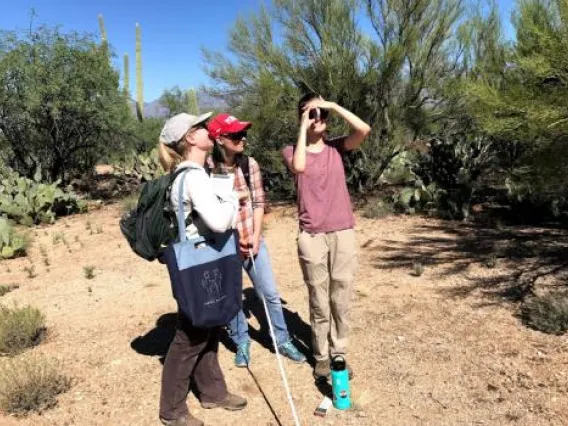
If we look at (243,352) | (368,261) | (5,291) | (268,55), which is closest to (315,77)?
(268,55)

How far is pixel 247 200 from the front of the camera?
12.1 ft

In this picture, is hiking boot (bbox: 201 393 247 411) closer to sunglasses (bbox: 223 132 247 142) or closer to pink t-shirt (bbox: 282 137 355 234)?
pink t-shirt (bbox: 282 137 355 234)

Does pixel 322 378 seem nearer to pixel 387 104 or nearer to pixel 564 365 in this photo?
pixel 564 365

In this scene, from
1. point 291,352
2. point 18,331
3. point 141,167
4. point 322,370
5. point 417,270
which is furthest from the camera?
point 141,167

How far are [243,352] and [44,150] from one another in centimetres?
1224

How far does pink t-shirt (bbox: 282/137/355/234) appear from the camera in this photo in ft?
10.9

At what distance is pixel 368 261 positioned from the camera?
677cm

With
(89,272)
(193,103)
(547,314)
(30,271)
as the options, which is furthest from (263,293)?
(193,103)

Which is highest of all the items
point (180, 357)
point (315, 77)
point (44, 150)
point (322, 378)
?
point (315, 77)

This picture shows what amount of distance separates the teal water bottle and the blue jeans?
28.0 inches

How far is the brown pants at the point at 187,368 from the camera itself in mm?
2934

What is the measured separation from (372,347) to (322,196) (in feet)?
5.16

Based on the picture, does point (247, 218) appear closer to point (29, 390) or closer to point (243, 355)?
point (243, 355)

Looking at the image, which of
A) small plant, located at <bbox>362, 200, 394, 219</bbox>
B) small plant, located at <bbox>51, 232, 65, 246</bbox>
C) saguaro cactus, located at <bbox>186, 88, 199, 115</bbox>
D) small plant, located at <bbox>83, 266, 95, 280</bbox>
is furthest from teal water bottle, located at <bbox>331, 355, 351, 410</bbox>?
saguaro cactus, located at <bbox>186, 88, 199, 115</bbox>
